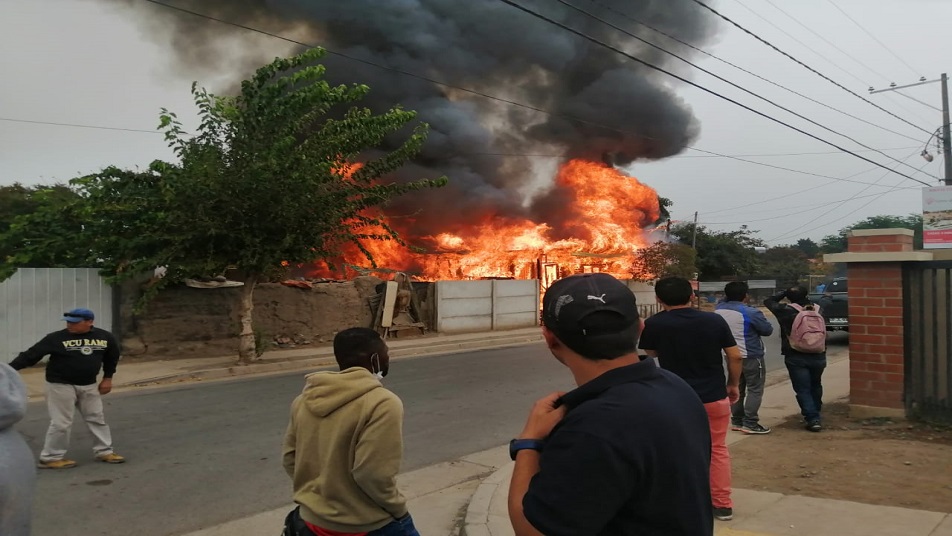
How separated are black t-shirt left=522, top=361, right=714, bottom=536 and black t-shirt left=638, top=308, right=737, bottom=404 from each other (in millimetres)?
2782

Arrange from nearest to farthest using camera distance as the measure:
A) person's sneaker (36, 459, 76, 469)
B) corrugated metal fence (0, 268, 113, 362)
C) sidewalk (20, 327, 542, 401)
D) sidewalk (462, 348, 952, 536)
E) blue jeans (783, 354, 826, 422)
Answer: sidewalk (462, 348, 952, 536) < person's sneaker (36, 459, 76, 469) < blue jeans (783, 354, 826, 422) < sidewalk (20, 327, 542, 401) < corrugated metal fence (0, 268, 113, 362)

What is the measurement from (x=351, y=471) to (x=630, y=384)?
1331 mm

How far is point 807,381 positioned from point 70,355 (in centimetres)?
678

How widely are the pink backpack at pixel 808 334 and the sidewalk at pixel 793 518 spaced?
8.07 feet

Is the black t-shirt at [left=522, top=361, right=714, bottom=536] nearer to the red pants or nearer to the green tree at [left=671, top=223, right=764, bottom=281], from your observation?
the red pants

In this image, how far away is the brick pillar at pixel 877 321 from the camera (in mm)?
6680

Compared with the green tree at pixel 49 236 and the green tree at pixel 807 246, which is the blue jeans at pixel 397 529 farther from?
the green tree at pixel 807 246

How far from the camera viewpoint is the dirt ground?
468cm

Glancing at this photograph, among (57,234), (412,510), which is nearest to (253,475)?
(412,510)

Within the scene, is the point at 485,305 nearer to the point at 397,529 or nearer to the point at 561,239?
the point at 561,239

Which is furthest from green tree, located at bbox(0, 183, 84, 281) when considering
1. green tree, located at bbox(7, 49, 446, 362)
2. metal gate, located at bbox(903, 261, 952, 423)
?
metal gate, located at bbox(903, 261, 952, 423)

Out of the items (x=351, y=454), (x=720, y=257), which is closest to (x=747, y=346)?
(x=351, y=454)

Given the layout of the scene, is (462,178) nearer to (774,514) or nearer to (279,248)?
(279,248)

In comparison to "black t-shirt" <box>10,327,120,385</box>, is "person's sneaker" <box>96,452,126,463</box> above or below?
below
